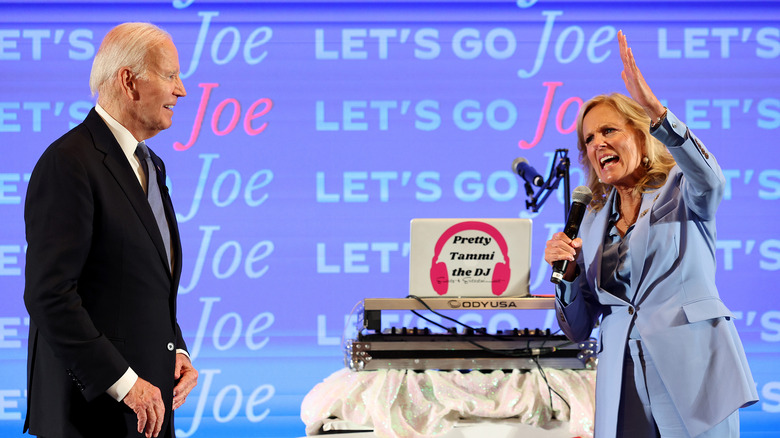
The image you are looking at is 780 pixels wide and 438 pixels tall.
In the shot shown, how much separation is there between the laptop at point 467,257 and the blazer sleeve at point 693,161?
584 millimetres

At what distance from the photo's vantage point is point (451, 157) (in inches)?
158

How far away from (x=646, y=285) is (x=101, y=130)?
1300mm

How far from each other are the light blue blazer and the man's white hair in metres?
1.15

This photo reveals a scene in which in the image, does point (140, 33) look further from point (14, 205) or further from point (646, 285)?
point (14, 205)

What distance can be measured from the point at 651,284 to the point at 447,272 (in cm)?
60

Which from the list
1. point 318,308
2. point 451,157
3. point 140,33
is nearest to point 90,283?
point 140,33

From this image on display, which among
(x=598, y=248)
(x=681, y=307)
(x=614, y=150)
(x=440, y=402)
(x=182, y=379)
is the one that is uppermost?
(x=614, y=150)

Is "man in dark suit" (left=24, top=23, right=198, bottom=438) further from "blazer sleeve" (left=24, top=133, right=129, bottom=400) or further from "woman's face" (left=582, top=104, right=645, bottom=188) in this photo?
"woman's face" (left=582, top=104, right=645, bottom=188)

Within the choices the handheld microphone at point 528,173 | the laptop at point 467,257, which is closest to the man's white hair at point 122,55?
the laptop at point 467,257

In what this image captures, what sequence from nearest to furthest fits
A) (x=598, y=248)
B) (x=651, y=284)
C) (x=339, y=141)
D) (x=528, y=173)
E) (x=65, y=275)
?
(x=65, y=275) → (x=651, y=284) → (x=598, y=248) → (x=528, y=173) → (x=339, y=141)

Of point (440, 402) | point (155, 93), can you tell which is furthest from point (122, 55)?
point (440, 402)

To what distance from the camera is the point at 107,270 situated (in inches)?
55.7

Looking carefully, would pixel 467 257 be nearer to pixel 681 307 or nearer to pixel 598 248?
pixel 598 248

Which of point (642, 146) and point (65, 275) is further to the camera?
point (642, 146)
